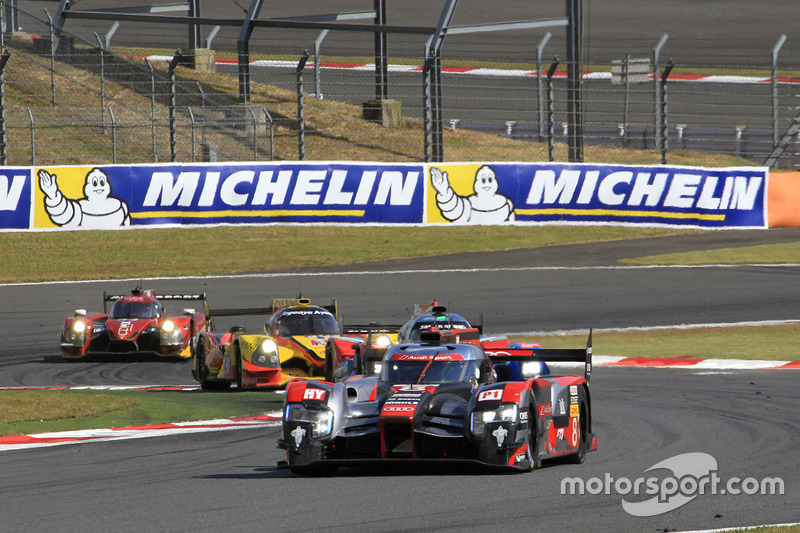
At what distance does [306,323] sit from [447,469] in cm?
725

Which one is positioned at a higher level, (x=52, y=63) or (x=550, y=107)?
(x=52, y=63)

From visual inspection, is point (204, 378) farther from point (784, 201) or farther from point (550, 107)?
point (784, 201)

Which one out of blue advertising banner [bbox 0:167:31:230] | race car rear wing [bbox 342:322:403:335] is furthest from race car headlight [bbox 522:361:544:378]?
blue advertising banner [bbox 0:167:31:230]

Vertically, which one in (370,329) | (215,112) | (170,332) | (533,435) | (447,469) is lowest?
(447,469)

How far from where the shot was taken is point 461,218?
86.4ft

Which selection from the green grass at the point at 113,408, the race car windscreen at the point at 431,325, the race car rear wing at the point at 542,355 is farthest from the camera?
the race car windscreen at the point at 431,325

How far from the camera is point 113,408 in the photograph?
1324 centimetres

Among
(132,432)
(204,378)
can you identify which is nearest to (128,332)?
(204,378)

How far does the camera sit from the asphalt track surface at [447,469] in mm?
7379

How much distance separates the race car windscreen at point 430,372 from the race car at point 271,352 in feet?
17.9

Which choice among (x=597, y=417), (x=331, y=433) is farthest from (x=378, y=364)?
(x=331, y=433)

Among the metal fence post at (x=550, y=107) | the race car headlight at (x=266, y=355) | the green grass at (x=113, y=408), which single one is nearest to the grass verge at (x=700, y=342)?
the race car headlight at (x=266, y=355)

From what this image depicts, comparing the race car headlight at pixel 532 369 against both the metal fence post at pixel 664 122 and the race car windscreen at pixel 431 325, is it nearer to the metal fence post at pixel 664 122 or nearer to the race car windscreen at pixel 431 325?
the race car windscreen at pixel 431 325

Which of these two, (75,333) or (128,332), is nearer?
(75,333)
